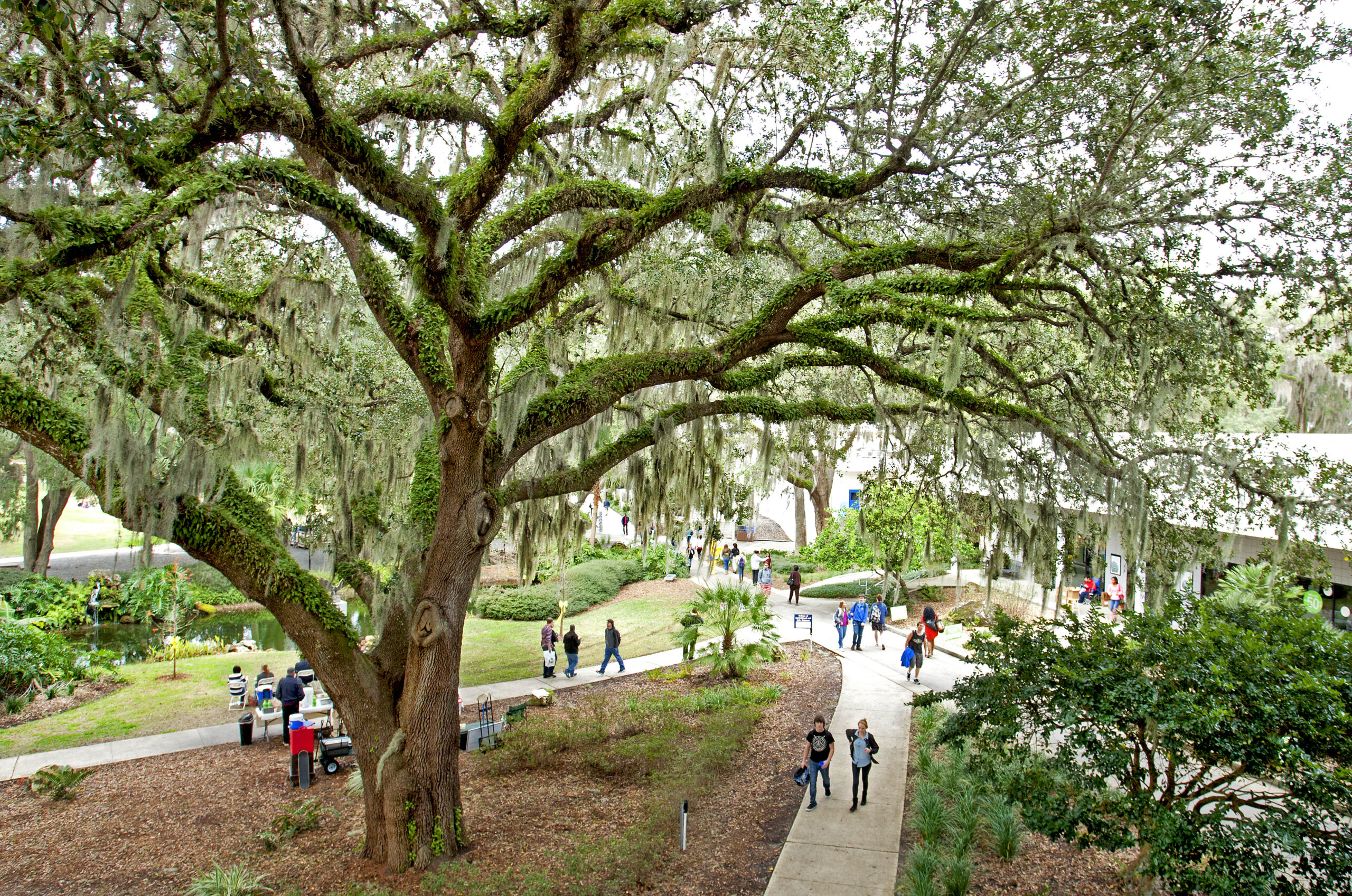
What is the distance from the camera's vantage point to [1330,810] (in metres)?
4.55

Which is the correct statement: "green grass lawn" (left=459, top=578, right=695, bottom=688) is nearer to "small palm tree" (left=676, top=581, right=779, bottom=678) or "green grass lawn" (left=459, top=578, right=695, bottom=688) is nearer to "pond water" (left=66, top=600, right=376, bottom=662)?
"small palm tree" (left=676, top=581, right=779, bottom=678)

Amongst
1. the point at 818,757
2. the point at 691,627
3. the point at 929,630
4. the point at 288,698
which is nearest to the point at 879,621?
the point at 929,630

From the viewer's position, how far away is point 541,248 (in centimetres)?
902

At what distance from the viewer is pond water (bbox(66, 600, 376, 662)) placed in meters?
18.1

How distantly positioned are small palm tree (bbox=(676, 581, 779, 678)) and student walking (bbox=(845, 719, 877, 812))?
498cm

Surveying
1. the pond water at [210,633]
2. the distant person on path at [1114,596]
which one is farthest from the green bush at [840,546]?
the pond water at [210,633]

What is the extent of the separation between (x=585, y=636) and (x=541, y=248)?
11366 millimetres

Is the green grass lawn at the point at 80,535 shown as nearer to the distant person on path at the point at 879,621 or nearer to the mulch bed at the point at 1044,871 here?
the distant person on path at the point at 879,621

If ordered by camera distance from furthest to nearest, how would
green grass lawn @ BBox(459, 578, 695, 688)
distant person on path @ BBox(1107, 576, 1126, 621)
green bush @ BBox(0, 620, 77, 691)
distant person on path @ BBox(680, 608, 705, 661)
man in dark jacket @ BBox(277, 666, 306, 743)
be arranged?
distant person on path @ BBox(1107, 576, 1126, 621)
green grass lawn @ BBox(459, 578, 695, 688)
distant person on path @ BBox(680, 608, 705, 661)
green bush @ BBox(0, 620, 77, 691)
man in dark jacket @ BBox(277, 666, 306, 743)

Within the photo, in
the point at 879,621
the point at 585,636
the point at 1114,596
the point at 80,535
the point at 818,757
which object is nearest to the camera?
the point at 818,757

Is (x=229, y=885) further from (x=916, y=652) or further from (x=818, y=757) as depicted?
(x=916, y=652)

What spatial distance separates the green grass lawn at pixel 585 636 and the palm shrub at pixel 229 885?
6026 millimetres

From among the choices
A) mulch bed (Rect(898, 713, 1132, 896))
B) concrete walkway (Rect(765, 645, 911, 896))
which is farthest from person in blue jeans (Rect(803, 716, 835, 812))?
mulch bed (Rect(898, 713, 1132, 896))

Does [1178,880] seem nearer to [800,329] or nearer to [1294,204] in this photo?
[800,329]
